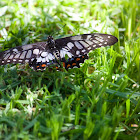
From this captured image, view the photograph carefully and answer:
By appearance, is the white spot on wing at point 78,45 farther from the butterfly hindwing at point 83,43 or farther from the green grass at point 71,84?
the green grass at point 71,84

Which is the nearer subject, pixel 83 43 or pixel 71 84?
pixel 71 84

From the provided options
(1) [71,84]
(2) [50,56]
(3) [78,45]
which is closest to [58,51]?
(2) [50,56]

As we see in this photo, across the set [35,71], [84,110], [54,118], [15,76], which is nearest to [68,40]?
[35,71]

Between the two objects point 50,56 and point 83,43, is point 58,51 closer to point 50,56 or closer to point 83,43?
point 50,56

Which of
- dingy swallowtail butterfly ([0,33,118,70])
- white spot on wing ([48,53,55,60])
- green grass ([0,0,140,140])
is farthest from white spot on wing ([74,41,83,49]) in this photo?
white spot on wing ([48,53,55,60])

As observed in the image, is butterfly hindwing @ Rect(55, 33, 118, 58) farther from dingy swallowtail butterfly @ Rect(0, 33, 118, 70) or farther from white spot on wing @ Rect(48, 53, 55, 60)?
white spot on wing @ Rect(48, 53, 55, 60)

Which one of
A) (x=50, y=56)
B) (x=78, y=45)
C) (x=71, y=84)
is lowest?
(x=71, y=84)
